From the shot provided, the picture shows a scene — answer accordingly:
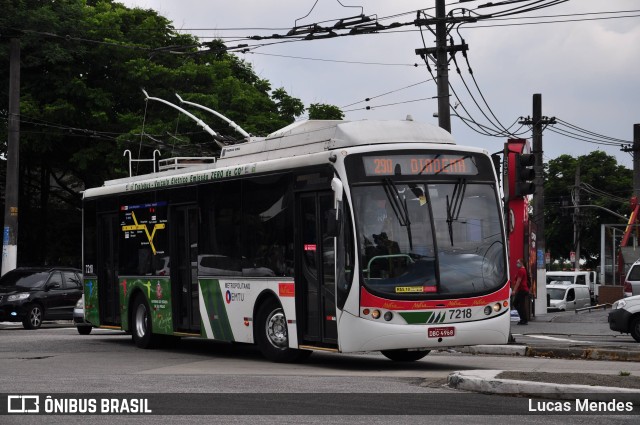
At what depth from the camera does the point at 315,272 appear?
16.2m

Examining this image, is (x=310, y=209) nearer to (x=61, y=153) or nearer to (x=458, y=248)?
(x=458, y=248)

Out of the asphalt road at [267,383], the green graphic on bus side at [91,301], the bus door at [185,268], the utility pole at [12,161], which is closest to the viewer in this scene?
the asphalt road at [267,383]

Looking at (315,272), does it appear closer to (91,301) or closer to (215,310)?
(215,310)

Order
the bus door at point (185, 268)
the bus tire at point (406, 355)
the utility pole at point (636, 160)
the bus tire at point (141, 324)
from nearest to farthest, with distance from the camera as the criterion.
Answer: the bus tire at point (406, 355) → the bus door at point (185, 268) → the bus tire at point (141, 324) → the utility pole at point (636, 160)

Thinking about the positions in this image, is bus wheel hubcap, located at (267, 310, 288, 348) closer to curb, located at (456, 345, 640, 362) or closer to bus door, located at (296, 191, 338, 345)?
bus door, located at (296, 191, 338, 345)

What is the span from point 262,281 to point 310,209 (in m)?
1.61

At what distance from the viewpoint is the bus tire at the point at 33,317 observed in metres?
30.4

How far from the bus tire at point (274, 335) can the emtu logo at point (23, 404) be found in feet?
17.4

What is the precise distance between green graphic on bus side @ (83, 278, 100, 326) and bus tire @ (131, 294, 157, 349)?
1439 mm

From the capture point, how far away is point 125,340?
79.4ft

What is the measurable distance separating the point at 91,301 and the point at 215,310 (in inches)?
203

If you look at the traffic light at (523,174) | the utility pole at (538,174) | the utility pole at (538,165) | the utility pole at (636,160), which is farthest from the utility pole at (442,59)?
the utility pole at (636,160)

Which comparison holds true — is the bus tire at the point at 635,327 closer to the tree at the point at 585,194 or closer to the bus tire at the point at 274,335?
the bus tire at the point at 274,335

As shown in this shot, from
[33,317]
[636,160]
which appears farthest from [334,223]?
→ [636,160]
